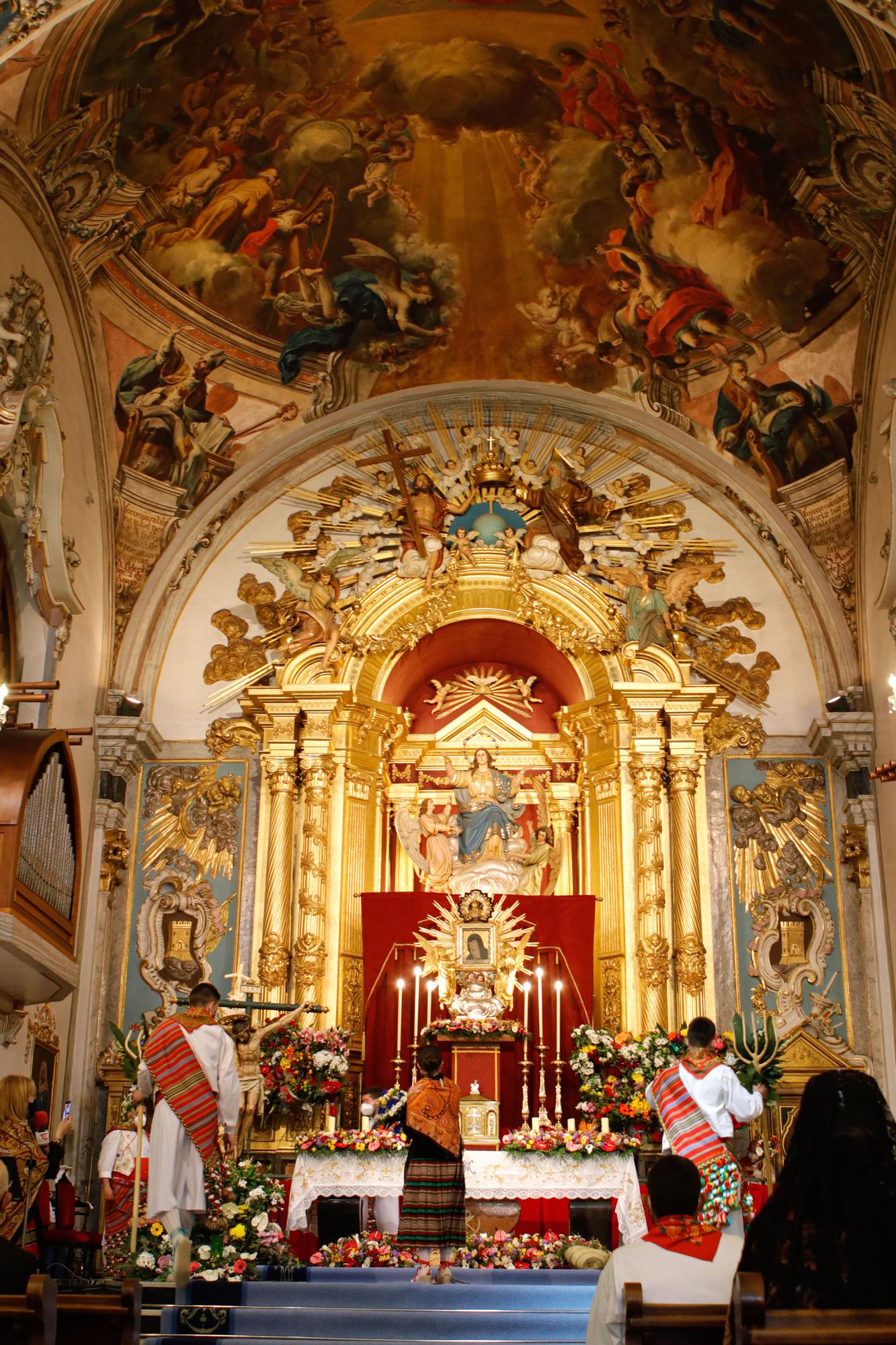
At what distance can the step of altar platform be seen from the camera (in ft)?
26.7

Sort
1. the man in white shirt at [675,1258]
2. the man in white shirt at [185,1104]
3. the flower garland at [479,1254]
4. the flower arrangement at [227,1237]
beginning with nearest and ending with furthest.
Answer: the man in white shirt at [675,1258], the man in white shirt at [185,1104], the flower arrangement at [227,1237], the flower garland at [479,1254]

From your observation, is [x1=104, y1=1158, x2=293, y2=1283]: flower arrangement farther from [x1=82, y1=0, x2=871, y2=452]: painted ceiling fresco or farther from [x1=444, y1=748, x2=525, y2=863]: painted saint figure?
Result: [x1=82, y1=0, x2=871, y2=452]: painted ceiling fresco

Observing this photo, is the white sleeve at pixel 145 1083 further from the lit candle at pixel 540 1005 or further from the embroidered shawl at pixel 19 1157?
the lit candle at pixel 540 1005

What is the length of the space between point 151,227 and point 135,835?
6.56 metres

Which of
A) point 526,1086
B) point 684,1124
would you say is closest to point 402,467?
point 526,1086

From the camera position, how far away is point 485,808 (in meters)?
16.5

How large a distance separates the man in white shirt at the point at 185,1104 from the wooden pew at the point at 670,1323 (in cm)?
485

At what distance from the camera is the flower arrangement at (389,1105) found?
12.6m

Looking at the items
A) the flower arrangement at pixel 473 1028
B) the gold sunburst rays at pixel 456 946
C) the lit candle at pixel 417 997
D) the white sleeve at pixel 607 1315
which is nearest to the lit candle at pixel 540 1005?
the gold sunburst rays at pixel 456 946

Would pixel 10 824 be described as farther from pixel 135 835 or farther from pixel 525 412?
pixel 525 412

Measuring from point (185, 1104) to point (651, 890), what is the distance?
7391 millimetres

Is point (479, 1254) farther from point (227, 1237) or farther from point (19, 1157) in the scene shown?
point (19, 1157)

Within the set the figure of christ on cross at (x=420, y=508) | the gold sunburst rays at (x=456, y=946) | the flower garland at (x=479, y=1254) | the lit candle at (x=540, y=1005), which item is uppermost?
the figure of christ on cross at (x=420, y=508)

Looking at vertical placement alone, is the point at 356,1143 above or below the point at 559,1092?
below
